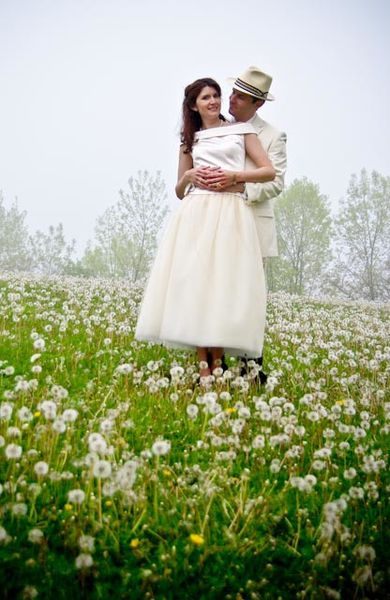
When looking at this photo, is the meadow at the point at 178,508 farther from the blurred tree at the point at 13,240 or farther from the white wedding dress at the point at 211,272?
the blurred tree at the point at 13,240

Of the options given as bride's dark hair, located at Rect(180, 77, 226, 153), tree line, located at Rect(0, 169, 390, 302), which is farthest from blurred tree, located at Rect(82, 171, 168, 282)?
bride's dark hair, located at Rect(180, 77, 226, 153)

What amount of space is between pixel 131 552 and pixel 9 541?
569 mm

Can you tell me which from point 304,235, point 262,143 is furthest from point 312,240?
point 262,143

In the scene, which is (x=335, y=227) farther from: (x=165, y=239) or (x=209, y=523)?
(x=209, y=523)

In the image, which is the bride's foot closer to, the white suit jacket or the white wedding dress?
the white wedding dress

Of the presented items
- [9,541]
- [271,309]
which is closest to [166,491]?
[9,541]

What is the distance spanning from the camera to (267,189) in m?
5.18

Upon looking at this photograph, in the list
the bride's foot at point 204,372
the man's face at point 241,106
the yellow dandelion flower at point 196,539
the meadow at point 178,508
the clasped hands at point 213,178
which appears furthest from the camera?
the man's face at point 241,106

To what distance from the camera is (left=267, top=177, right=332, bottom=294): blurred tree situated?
1729 inches

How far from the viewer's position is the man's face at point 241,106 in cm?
532

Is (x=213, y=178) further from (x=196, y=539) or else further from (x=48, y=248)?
(x=48, y=248)

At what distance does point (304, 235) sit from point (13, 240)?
35.0m

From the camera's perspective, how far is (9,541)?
2.03 m

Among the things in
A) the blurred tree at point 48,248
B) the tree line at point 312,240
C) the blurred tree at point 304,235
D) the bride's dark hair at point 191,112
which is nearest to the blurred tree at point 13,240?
the blurred tree at point 48,248
